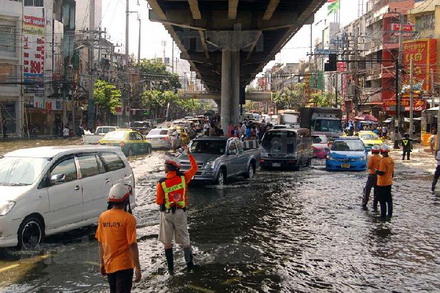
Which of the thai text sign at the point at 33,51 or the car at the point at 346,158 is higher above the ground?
the thai text sign at the point at 33,51

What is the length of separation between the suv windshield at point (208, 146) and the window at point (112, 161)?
698cm

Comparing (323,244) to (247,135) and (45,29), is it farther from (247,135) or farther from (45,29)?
(45,29)

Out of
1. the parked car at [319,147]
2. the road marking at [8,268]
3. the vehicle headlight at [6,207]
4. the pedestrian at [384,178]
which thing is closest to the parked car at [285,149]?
the parked car at [319,147]

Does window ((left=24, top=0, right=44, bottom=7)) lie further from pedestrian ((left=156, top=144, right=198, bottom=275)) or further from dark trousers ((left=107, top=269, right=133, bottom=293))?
dark trousers ((left=107, top=269, right=133, bottom=293))

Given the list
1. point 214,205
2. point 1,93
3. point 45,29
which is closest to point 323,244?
point 214,205

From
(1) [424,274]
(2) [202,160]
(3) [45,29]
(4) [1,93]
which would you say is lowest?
(1) [424,274]

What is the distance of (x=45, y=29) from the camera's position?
52.9 m

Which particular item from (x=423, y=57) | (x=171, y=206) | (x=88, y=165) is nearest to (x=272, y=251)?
(x=171, y=206)

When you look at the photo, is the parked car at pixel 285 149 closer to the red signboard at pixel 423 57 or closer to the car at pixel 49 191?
the car at pixel 49 191

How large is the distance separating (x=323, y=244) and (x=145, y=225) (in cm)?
388

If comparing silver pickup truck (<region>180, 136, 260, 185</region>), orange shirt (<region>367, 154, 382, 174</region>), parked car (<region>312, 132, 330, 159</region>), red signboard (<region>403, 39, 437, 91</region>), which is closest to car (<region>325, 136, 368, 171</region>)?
silver pickup truck (<region>180, 136, 260, 185</region>)

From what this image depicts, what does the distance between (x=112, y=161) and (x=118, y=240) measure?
5.71m

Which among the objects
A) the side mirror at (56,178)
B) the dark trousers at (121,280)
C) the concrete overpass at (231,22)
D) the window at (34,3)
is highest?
the window at (34,3)

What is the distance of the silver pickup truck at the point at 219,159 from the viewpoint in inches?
648
